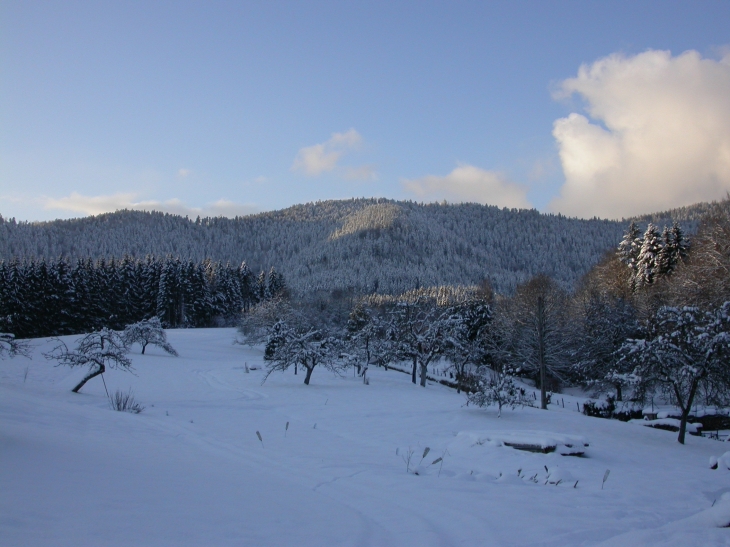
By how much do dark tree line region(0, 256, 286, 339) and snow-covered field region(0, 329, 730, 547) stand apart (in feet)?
130

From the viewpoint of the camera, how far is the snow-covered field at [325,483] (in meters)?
4.97

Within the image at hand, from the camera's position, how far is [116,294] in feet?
220

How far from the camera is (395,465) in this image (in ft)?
36.6

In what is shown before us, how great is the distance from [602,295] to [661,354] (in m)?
28.4

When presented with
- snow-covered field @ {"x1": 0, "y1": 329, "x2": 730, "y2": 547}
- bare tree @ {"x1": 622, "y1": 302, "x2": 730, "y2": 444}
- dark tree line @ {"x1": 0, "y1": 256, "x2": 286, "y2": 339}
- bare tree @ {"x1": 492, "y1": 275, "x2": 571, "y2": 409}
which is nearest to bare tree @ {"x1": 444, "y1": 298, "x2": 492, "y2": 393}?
bare tree @ {"x1": 492, "y1": 275, "x2": 571, "y2": 409}

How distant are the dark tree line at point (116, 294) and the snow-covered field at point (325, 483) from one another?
3970cm

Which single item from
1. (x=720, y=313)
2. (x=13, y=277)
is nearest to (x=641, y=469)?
(x=720, y=313)

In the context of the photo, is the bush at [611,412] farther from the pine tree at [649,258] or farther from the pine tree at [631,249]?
the pine tree at [631,249]

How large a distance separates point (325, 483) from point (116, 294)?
6875cm

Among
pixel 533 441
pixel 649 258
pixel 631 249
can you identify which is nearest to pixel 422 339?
pixel 533 441

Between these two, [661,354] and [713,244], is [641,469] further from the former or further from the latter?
[713,244]

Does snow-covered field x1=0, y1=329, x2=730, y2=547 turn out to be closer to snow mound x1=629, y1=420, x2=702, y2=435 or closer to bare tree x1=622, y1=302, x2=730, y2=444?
bare tree x1=622, y1=302, x2=730, y2=444

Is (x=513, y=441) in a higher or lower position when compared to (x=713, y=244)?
lower

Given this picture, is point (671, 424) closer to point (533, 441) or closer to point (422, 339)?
point (533, 441)
